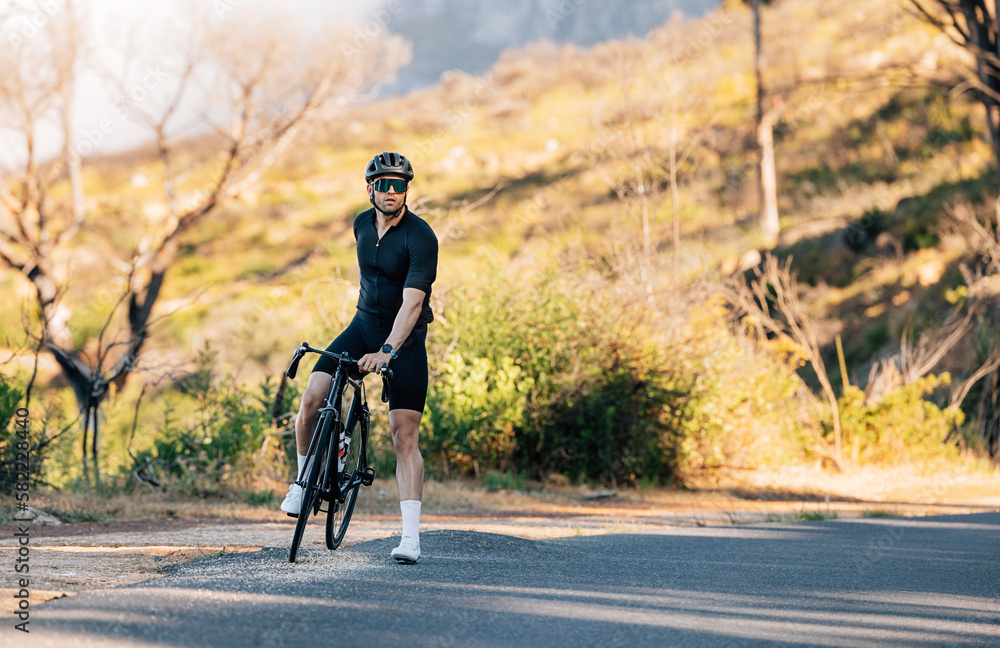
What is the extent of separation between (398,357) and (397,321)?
0.26m

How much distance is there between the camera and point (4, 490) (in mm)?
8727

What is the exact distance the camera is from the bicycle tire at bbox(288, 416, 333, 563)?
507 cm

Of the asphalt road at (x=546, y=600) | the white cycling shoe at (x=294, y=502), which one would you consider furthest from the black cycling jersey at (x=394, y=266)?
the asphalt road at (x=546, y=600)

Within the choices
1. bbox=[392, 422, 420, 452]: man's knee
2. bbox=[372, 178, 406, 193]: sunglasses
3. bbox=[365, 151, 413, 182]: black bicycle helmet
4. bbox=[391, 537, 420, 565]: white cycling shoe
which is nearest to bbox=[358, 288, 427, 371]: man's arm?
bbox=[392, 422, 420, 452]: man's knee

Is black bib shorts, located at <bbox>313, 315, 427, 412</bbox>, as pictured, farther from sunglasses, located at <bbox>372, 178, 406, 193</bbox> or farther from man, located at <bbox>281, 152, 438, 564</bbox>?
sunglasses, located at <bbox>372, 178, 406, 193</bbox>

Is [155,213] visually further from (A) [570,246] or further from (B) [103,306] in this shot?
(A) [570,246]

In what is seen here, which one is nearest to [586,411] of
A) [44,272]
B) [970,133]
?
[44,272]

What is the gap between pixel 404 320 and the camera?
534 cm

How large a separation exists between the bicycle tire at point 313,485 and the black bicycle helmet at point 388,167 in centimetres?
148

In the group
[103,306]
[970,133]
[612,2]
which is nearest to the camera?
[103,306]

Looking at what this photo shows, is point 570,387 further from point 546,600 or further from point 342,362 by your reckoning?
point 546,600

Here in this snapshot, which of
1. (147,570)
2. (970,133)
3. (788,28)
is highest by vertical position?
(788,28)

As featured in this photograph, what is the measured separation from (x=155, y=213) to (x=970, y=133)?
3387 centimetres

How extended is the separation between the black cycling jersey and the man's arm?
0.17 feet
